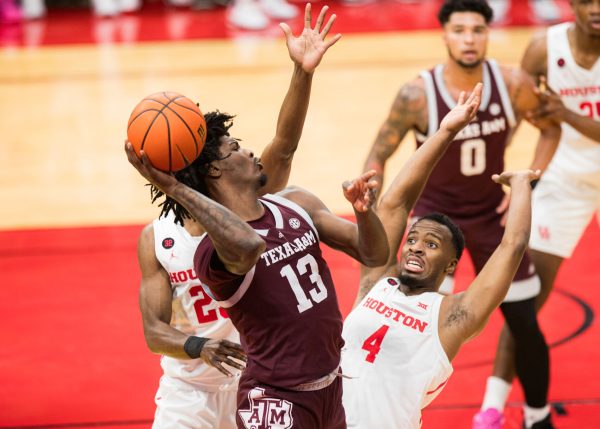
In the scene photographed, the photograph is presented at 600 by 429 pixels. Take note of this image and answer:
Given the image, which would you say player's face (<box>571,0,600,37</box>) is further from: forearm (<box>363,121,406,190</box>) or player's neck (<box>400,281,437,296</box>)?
player's neck (<box>400,281,437,296</box>)

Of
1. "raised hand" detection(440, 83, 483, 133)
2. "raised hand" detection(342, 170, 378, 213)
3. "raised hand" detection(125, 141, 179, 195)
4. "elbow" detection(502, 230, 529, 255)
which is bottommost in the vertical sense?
"elbow" detection(502, 230, 529, 255)

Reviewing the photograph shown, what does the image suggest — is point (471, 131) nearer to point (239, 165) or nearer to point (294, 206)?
point (294, 206)

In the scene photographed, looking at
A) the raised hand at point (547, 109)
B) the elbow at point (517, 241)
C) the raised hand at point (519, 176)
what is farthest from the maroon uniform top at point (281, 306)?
the raised hand at point (547, 109)

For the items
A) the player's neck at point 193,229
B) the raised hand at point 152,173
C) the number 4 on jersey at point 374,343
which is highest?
the raised hand at point 152,173

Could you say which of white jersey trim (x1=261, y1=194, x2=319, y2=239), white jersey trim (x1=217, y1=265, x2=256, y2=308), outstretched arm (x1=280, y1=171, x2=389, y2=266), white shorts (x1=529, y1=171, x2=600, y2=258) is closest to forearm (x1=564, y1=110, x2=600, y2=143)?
white shorts (x1=529, y1=171, x2=600, y2=258)

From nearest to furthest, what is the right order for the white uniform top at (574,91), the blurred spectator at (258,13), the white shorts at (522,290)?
1. the white shorts at (522,290)
2. the white uniform top at (574,91)
3. the blurred spectator at (258,13)

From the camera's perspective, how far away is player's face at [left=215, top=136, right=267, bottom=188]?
4.05m

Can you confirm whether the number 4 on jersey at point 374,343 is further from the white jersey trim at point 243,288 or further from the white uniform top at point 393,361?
the white jersey trim at point 243,288

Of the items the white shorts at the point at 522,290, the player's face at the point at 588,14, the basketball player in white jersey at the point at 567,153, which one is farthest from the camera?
the basketball player in white jersey at the point at 567,153

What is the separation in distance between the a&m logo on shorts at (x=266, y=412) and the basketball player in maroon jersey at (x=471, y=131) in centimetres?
213

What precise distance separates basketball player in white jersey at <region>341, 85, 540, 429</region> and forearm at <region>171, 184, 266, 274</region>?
45.5 inches

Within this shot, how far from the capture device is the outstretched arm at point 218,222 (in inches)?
147

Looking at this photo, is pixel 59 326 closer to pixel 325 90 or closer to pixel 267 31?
pixel 325 90

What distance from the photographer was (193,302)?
488 cm
